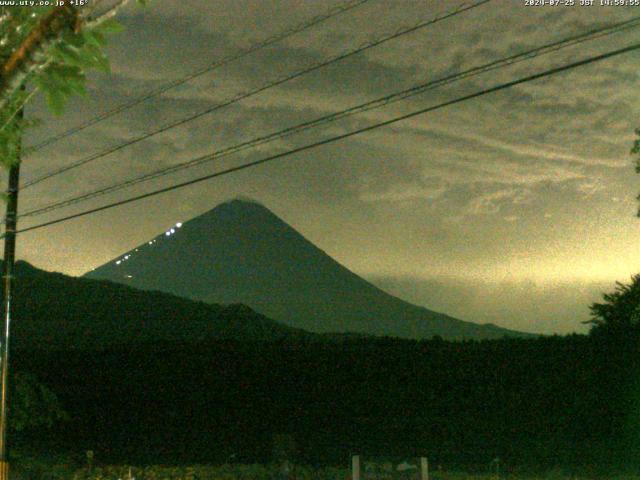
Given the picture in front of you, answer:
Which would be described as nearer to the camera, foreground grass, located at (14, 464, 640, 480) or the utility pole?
the utility pole

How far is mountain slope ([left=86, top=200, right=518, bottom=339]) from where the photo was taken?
14200cm

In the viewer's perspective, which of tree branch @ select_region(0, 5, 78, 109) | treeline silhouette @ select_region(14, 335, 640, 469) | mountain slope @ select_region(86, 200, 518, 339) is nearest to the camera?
tree branch @ select_region(0, 5, 78, 109)

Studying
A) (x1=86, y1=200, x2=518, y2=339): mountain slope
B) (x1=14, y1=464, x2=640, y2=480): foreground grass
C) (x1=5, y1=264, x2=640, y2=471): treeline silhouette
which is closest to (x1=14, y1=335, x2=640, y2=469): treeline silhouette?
(x1=5, y1=264, x2=640, y2=471): treeline silhouette

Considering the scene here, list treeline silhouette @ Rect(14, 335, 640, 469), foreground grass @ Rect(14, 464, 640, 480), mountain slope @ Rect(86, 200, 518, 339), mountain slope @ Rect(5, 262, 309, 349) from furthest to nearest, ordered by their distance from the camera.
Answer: mountain slope @ Rect(86, 200, 518, 339), mountain slope @ Rect(5, 262, 309, 349), treeline silhouette @ Rect(14, 335, 640, 469), foreground grass @ Rect(14, 464, 640, 480)

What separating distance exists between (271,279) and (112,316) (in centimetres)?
11325

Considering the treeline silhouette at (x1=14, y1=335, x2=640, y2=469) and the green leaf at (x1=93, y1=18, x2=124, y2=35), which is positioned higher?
the green leaf at (x1=93, y1=18, x2=124, y2=35)

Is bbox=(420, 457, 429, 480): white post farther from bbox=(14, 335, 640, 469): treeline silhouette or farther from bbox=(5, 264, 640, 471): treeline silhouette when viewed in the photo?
bbox=(14, 335, 640, 469): treeline silhouette

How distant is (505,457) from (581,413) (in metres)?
1.98

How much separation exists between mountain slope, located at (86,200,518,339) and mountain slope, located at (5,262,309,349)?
56.5 m

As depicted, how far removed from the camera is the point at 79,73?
399 centimetres

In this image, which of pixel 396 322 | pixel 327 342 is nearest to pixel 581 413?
pixel 327 342

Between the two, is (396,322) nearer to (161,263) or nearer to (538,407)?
(161,263)

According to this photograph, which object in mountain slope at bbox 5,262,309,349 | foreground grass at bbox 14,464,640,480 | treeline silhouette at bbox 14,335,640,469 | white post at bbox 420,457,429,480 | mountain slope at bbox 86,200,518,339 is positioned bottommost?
foreground grass at bbox 14,464,640,480

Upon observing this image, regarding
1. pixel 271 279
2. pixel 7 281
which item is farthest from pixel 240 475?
pixel 271 279
